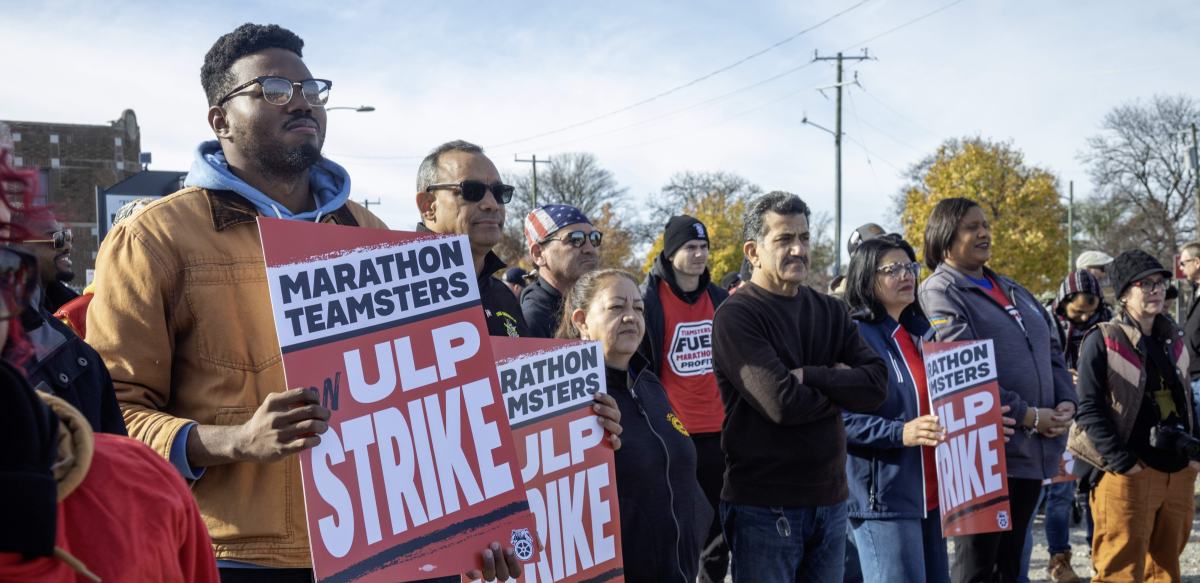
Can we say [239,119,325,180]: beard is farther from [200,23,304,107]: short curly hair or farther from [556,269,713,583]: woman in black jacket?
[556,269,713,583]: woman in black jacket

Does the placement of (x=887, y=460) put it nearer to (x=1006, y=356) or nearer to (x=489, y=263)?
(x=1006, y=356)

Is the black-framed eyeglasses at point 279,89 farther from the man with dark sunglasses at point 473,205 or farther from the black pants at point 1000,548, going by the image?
the black pants at point 1000,548

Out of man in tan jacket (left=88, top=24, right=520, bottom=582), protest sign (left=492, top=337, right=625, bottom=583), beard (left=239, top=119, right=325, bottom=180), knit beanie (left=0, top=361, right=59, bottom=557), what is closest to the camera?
knit beanie (left=0, top=361, right=59, bottom=557)

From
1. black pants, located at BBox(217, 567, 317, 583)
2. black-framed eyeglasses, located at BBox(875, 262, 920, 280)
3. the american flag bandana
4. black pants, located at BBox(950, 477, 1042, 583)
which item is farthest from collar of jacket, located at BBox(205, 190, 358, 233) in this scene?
black pants, located at BBox(950, 477, 1042, 583)

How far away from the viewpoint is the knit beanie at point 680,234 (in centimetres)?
585

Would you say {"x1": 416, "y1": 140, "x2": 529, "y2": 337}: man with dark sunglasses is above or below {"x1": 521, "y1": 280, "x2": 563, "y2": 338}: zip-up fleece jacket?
above

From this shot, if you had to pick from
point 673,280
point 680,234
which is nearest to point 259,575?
point 673,280

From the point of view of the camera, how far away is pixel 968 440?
4086mm

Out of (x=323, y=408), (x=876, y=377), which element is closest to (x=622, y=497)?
(x=876, y=377)

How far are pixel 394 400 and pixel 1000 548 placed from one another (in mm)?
3617

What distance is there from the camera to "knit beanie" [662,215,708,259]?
585 cm

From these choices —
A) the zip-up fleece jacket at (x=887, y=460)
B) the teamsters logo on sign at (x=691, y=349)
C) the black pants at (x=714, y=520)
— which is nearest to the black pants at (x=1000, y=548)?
the zip-up fleece jacket at (x=887, y=460)

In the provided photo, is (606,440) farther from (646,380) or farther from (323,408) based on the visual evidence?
(323,408)

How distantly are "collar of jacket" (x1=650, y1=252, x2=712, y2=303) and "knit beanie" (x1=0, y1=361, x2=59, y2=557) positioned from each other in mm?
4913
